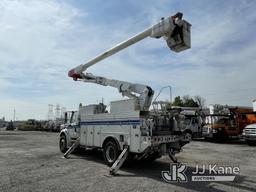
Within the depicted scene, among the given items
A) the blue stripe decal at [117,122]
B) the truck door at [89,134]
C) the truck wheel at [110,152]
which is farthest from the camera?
the truck door at [89,134]

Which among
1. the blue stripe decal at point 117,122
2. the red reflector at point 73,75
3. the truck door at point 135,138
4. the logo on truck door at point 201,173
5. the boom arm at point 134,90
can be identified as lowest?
the logo on truck door at point 201,173

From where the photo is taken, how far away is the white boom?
878cm

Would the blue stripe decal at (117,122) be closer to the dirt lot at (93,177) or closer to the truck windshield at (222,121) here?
the dirt lot at (93,177)

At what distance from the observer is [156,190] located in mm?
7539

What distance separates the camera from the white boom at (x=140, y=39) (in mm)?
8781

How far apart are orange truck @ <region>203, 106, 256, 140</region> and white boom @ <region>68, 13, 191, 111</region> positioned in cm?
1421

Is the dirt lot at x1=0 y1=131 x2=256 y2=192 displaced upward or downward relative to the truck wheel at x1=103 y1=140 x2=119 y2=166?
downward

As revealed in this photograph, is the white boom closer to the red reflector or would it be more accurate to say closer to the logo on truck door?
the red reflector

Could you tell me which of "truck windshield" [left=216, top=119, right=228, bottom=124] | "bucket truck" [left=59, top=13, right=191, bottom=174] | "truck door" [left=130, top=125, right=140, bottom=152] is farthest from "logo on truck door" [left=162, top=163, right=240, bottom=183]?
"truck windshield" [left=216, top=119, right=228, bottom=124]

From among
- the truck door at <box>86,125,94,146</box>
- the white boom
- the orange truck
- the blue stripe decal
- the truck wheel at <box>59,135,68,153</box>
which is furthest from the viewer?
the orange truck

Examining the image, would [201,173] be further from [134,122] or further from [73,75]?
[73,75]

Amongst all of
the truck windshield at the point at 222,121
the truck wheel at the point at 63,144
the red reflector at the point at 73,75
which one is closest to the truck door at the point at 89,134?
the truck wheel at the point at 63,144

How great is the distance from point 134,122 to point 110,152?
1937mm

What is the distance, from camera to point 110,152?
11180 millimetres
